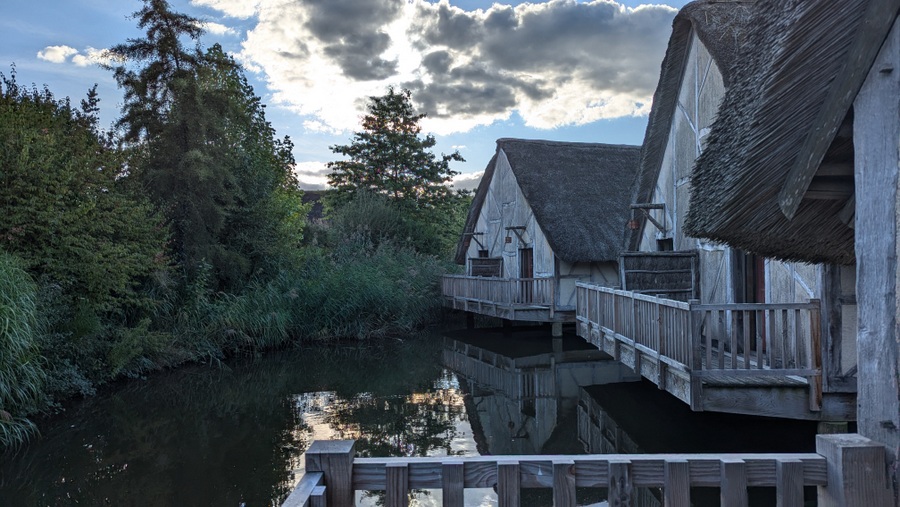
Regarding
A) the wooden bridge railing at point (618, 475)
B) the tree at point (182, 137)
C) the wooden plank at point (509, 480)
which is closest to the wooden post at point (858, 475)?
the wooden bridge railing at point (618, 475)

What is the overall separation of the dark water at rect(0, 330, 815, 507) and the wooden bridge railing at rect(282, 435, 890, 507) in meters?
4.02

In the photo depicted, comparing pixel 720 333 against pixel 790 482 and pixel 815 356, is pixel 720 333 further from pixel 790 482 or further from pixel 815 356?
pixel 790 482

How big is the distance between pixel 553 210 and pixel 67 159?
11.5m

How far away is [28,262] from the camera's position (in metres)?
9.14

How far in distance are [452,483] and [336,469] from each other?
1.48 feet

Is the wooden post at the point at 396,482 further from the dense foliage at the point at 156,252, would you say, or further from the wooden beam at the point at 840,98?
the dense foliage at the point at 156,252

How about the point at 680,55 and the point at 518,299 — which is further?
the point at 518,299

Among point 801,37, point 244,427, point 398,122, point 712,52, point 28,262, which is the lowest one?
point 244,427

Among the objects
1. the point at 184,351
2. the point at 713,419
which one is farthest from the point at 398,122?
the point at 713,419

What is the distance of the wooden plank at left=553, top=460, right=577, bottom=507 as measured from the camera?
7.00 ft

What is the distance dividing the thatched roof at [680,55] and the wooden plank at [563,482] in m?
7.36

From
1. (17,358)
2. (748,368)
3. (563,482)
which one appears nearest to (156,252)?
(17,358)

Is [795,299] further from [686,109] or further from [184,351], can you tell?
[184,351]

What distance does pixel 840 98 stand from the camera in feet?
8.91
